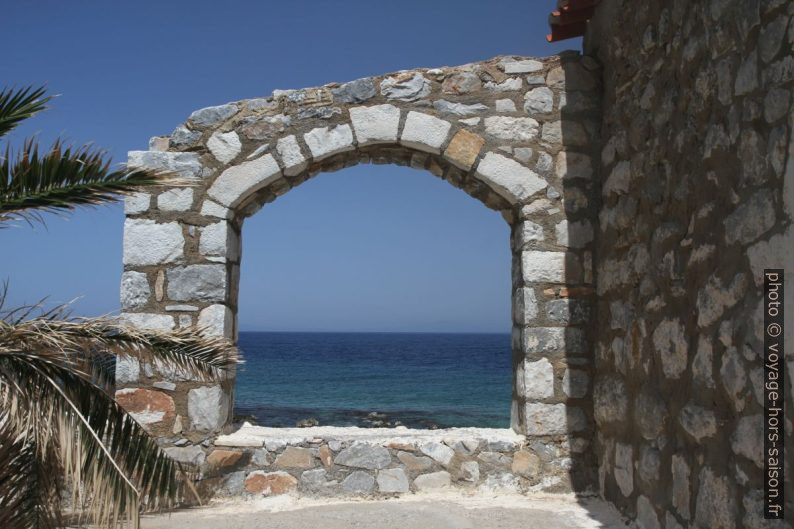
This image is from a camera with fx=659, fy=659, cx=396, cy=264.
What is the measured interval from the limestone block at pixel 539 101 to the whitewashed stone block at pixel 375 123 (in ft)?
2.90

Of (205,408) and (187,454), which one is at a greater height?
(205,408)

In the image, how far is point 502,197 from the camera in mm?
4477

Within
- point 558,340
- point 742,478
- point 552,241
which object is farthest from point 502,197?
point 742,478

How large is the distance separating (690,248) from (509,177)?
1.61 metres

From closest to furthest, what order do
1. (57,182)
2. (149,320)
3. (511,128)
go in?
(57,182) < (149,320) < (511,128)

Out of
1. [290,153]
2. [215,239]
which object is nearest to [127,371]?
[215,239]

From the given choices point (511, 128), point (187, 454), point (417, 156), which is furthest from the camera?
point (417, 156)

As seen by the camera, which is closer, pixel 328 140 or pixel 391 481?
pixel 391 481

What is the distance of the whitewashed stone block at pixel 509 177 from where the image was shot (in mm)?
4363

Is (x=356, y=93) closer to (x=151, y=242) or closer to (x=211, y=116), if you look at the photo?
(x=211, y=116)

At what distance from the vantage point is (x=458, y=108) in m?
4.44

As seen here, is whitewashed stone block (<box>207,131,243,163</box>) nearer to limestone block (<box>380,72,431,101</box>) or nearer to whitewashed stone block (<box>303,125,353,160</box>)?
whitewashed stone block (<box>303,125,353,160</box>)

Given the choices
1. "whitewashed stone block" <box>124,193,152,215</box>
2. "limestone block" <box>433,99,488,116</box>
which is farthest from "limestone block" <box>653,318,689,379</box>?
"whitewashed stone block" <box>124,193,152,215</box>

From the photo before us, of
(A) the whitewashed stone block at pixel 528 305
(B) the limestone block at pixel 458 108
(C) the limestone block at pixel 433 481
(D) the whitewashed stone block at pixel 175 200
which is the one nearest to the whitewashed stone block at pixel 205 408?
(D) the whitewashed stone block at pixel 175 200
